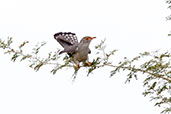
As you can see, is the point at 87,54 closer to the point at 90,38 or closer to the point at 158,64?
the point at 90,38

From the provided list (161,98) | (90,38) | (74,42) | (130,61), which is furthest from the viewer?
(74,42)

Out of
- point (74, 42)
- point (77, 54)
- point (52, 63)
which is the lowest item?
point (52, 63)

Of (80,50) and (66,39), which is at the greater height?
(66,39)

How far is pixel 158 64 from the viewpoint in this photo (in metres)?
5.42

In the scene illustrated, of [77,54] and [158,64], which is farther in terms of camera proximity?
[77,54]

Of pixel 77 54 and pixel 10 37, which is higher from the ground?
pixel 77 54

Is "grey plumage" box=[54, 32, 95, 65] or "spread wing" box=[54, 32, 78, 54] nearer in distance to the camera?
"grey plumage" box=[54, 32, 95, 65]

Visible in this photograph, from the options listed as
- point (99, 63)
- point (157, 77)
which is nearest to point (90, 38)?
point (99, 63)

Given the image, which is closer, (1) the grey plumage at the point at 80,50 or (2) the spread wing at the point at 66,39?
(1) the grey plumage at the point at 80,50

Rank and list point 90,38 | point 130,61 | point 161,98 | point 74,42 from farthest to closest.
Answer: point 74,42, point 90,38, point 161,98, point 130,61

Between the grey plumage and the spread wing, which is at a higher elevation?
the spread wing

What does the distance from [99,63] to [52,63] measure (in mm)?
840

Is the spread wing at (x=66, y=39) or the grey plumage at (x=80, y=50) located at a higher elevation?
the spread wing at (x=66, y=39)

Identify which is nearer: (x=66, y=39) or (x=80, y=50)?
(x=80, y=50)
